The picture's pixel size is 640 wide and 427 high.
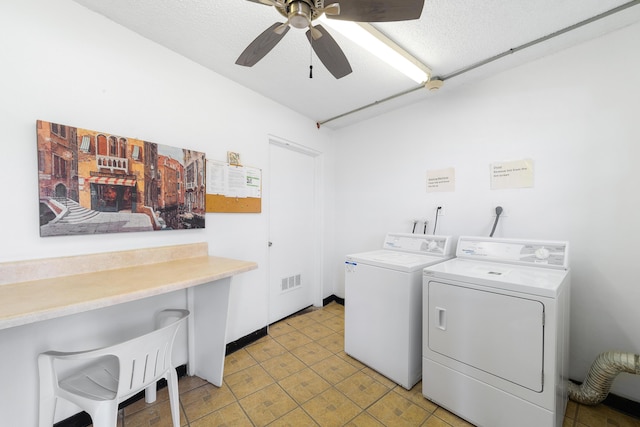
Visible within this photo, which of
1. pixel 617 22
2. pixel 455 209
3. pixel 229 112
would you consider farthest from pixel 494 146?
pixel 229 112

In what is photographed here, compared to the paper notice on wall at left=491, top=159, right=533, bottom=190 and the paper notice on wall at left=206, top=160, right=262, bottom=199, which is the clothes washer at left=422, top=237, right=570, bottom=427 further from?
the paper notice on wall at left=206, top=160, right=262, bottom=199

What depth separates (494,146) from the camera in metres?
2.25

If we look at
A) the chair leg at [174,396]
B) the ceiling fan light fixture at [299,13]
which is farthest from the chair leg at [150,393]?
the ceiling fan light fixture at [299,13]

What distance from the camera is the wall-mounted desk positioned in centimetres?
103

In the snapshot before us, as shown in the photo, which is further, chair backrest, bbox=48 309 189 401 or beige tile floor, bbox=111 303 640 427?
beige tile floor, bbox=111 303 640 427

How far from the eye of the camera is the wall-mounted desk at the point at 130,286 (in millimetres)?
1034

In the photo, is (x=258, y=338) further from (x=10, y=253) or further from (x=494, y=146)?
(x=494, y=146)

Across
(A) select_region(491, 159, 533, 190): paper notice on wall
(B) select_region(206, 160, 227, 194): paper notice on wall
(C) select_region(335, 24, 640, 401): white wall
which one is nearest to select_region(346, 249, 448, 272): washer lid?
(C) select_region(335, 24, 640, 401): white wall

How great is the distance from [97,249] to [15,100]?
0.91m

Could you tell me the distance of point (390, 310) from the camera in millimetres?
1968

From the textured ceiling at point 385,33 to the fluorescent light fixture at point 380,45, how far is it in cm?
7

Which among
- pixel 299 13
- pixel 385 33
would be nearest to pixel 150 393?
pixel 299 13

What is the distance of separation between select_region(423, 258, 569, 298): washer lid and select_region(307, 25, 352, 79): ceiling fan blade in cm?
149

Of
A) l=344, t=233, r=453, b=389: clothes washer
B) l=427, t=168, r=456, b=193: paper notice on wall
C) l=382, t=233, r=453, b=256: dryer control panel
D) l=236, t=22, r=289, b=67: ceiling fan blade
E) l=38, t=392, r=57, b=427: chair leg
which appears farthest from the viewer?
l=427, t=168, r=456, b=193: paper notice on wall
